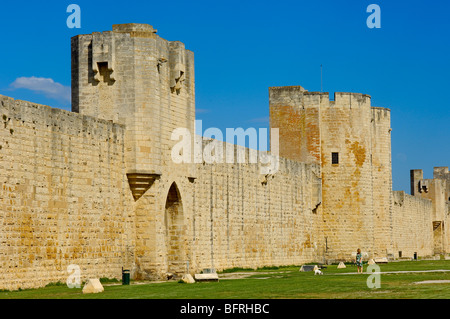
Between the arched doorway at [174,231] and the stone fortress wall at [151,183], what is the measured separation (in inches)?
1.2

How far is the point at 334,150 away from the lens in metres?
41.0

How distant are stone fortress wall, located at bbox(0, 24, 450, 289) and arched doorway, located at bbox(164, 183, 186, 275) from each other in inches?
1.2

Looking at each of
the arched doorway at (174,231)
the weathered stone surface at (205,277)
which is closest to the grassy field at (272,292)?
the weathered stone surface at (205,277)

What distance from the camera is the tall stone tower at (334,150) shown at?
4088 centimetres

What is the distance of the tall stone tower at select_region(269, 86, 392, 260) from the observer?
40875 mm

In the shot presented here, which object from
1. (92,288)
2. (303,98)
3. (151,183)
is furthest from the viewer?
(303,98)

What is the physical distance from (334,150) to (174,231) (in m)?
15.8

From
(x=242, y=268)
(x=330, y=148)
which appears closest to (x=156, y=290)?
(x=242, y=268)

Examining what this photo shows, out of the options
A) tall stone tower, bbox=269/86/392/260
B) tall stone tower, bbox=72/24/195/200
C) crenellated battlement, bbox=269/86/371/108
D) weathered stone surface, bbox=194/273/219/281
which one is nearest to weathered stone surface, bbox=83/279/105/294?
weathered stone surface, bbox=194/273/219/281

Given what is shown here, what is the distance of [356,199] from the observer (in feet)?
135

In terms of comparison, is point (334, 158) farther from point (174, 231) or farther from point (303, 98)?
point (174, 231)

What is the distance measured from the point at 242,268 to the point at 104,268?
1023cm

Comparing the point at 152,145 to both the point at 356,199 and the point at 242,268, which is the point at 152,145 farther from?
the point at 356,199

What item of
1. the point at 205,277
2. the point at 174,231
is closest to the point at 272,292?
the point at 205,277
